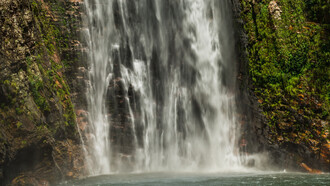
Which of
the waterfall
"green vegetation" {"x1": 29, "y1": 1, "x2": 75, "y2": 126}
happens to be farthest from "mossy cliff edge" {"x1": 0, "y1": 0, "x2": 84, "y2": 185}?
the waterfall

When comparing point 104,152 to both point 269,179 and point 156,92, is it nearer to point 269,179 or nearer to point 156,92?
point 156,92

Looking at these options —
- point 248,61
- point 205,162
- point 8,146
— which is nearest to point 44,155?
point 8,146

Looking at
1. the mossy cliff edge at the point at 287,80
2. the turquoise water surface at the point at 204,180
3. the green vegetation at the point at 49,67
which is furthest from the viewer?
the mossy cliff edge at the point at 287,80

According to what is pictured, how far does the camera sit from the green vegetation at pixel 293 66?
13836mm

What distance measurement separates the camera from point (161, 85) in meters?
16.7

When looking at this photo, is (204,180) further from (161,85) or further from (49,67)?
(49,67)

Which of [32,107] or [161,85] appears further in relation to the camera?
[161,85]

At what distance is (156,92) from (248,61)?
4.61 meters

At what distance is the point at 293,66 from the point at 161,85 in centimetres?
614

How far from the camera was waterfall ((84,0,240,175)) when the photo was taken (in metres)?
15.8

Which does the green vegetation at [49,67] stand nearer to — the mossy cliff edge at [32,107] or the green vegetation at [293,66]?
the mossy cliff edge at [32,107]

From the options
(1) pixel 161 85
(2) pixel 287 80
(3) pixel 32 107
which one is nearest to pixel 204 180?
(2) pixel 287 80

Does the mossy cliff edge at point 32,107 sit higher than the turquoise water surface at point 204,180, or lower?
higher

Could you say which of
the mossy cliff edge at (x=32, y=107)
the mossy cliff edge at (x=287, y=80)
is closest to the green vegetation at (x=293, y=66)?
the mossy cliff edge at (x=287, y=80)
